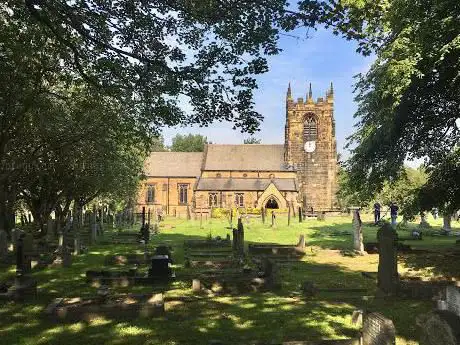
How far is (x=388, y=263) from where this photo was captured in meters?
11.8

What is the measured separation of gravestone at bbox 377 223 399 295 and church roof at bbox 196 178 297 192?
5115 centimetres

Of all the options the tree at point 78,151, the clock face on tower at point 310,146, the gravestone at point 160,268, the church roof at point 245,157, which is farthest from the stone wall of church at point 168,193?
the gravestone at point 160,268

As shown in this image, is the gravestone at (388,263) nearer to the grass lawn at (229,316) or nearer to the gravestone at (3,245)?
the grass lawn at (229,316)

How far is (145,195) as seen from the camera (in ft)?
236

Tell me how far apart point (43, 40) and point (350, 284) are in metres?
11.3

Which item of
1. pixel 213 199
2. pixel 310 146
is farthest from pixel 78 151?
pixel 310 146

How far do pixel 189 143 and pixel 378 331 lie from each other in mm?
102945

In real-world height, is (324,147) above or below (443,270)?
above

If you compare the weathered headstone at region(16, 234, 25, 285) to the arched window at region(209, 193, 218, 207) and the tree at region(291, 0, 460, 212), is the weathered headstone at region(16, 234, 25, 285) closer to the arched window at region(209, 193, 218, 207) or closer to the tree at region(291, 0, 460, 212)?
the tree at region(291, 0, 460, 212)

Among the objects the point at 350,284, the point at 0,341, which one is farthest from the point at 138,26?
the point at 350,284

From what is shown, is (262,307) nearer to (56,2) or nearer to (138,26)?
(138,26)

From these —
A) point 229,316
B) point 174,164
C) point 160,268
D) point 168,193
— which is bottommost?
point 229,316

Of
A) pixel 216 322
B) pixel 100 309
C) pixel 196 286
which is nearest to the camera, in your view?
pixel 216 322

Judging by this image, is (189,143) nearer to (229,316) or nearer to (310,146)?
(310,146)
